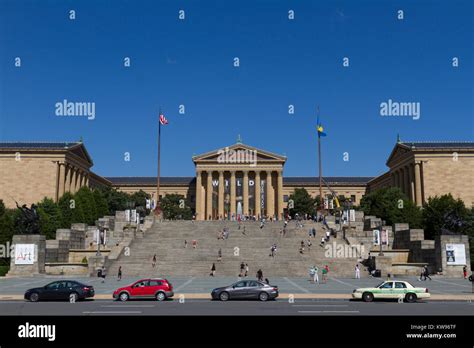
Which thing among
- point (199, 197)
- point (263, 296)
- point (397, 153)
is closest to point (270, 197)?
point (199, 197)

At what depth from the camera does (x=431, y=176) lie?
348 ft

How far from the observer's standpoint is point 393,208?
260 feet

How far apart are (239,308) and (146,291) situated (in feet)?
22.1

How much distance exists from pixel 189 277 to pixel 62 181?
7183 centimetres

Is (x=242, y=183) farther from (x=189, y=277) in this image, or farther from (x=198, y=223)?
(x=189, y=277)

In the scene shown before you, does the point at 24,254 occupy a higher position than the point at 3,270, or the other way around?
the point at 24,254

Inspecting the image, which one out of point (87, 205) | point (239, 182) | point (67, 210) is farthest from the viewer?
point (239, 182)

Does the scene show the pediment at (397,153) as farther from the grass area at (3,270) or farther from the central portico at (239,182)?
the grass area at (3,270)

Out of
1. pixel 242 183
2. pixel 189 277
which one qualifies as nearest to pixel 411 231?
pixel 189 277

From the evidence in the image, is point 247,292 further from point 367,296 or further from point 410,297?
point 410,297

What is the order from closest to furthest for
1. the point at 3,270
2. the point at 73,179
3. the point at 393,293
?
the point at 393,293 → the point at 3,270 → the point at 73,179

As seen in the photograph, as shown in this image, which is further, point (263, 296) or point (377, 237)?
point (377, 237)

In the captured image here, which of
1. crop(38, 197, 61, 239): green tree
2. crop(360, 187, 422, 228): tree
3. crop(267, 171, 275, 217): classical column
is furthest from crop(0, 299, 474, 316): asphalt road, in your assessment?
crop(267, 171, 275, 217): classical column

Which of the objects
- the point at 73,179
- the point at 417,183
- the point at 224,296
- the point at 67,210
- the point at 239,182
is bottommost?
the point at 224,296
